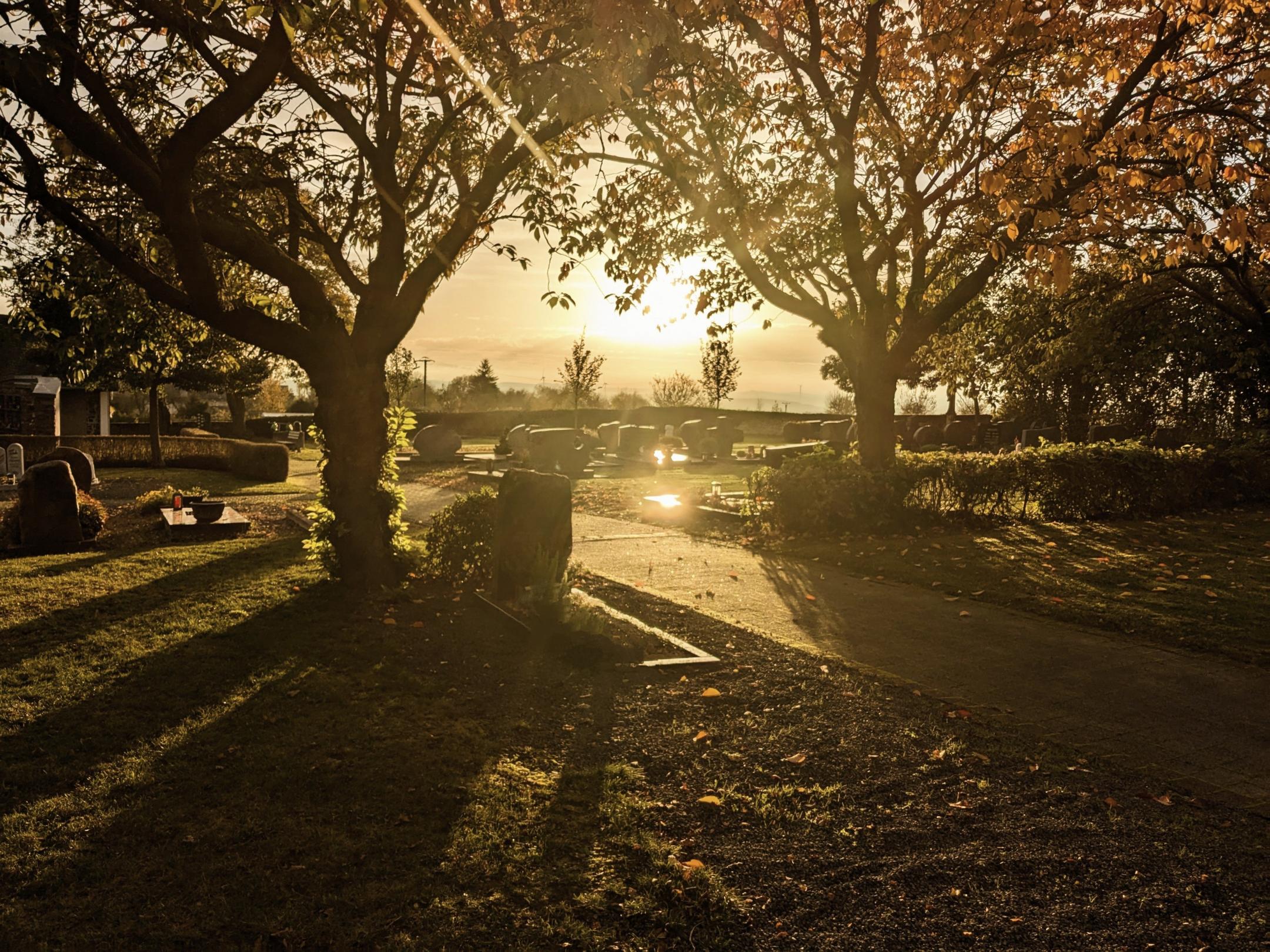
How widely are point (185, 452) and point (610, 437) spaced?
51.0 feet

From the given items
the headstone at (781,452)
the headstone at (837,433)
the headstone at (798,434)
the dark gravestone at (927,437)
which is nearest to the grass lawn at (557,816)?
the headstone at (781,452)

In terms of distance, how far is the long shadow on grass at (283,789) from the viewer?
3.18 metres

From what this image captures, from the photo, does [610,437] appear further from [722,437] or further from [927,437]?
[927,437]

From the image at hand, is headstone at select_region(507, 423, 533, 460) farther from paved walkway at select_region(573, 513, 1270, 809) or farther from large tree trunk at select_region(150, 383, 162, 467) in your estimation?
paved walkway at select_region(573, 513, 1270, 809)

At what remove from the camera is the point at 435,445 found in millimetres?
30578

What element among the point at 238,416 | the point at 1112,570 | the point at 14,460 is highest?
the point at 238,416

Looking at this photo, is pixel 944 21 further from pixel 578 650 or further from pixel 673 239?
pixel 578 650

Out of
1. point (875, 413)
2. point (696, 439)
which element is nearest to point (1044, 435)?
point (696, 439)

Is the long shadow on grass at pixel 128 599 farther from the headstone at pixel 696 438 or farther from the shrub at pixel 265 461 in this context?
the headstone at pixel 696 438

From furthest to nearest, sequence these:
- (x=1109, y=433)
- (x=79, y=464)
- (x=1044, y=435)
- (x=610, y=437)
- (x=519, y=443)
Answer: (x=610, y=437) → (x=1044, y=435) → (x=519, y=443) → (x=1109, y=433) → (x=79, y=464)

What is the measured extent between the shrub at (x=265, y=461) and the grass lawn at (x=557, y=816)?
58.0 ft

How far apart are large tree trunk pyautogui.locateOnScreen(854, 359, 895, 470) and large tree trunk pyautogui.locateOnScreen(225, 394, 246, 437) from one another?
4184 cm

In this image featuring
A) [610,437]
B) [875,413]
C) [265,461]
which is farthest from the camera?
[610,437]

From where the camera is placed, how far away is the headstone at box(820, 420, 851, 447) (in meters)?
32.2
